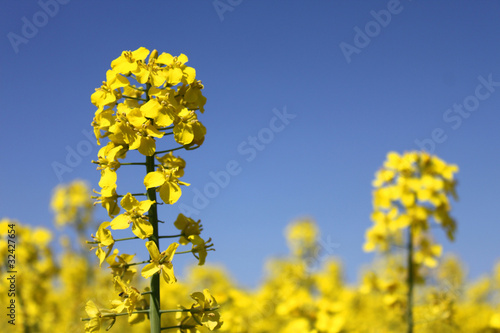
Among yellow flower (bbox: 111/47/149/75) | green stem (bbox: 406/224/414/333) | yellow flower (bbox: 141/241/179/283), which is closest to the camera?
yellow flower (bbox: 141/241/179/283)

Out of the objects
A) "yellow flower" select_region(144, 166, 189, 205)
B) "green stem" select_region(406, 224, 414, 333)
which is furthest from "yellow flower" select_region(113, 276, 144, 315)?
"green stem" select_region(406, 224, 414, 333)

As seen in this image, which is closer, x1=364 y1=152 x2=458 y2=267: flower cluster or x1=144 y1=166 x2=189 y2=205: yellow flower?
x1=144 y1=166 x2=189 y2=205: yellow flower

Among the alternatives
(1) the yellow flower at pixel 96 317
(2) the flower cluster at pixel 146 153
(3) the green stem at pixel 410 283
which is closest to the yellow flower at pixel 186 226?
(2) the flower cluster at pixel 146 153

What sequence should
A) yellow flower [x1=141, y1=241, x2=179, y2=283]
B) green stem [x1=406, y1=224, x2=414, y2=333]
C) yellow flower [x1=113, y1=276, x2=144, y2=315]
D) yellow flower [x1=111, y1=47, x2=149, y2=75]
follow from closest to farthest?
yellow flower [x1=141, y1=241, x2=179, y2=283] < yellow flower [x1=113, y1=276, x2=144, y2=315] < yellow flower [x1=111, y1=47, x2=149, y2=75] < green stem [x1=406, y1=224, x2=414, y2=333]

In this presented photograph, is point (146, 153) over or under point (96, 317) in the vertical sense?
over

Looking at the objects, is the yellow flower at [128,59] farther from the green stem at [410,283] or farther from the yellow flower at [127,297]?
the green stem at [410,283]

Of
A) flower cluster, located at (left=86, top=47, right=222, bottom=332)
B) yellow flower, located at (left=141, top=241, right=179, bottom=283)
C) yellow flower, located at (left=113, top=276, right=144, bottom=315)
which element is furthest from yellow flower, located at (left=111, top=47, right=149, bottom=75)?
yellow flower, located at (left=113, top=276, right=144, bottom=315)

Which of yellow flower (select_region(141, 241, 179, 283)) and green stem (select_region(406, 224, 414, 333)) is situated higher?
green stem (select_region(406, 224, 414, 333))

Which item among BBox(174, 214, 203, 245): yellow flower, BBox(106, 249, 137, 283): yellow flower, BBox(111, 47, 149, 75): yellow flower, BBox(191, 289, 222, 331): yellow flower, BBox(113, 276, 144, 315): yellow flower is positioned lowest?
BBox(191, 289, 222, 331): yellow flower

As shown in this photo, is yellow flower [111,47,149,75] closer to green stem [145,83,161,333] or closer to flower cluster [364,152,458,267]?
green stem [145,83,161,333]

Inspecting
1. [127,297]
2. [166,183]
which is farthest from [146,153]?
[127,297]

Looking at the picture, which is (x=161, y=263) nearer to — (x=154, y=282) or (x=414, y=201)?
(x=154, y=282)

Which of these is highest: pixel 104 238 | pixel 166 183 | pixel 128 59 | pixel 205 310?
pixel 128 59

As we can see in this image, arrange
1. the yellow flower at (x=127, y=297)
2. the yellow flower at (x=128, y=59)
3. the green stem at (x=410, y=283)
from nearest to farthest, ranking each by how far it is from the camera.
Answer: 1. the yellow flower at (x=127, y=297)
2. the yellow flower at (x=128, y=59)
3. the green stem at (x=410, y=283)
